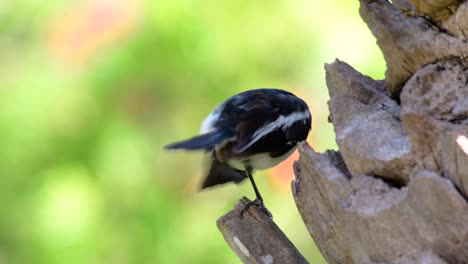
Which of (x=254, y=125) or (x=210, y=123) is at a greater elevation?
(x=210, y=123)

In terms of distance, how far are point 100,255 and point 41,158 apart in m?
0.54

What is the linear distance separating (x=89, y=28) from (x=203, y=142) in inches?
65.2

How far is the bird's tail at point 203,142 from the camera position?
349 centimetres

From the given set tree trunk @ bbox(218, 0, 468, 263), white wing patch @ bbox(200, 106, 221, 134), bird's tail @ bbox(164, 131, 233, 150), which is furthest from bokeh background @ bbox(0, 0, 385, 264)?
tree trunk @ bbox(218, 0, 468, 263)

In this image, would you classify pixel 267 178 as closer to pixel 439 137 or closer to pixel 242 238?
pixel 242 238

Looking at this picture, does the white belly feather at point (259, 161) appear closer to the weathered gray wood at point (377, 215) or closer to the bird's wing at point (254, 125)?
the bird's wing at point (254, 125)

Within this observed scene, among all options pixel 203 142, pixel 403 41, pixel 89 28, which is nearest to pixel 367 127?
pixel 403 41

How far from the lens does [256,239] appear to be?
126 inches

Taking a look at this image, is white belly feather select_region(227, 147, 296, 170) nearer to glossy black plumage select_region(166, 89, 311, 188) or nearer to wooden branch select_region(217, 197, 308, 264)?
glossy black plumage select_region(166, 89, 311, 188)

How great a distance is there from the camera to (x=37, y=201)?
16.4ft

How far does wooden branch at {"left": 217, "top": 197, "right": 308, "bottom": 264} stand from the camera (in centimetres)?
314

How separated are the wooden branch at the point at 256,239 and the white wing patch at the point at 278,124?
45cm

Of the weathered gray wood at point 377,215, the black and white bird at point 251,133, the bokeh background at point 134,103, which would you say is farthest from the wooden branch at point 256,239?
the bokeh background at point 134,103

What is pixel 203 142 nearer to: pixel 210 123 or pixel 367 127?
pixel 210 123
